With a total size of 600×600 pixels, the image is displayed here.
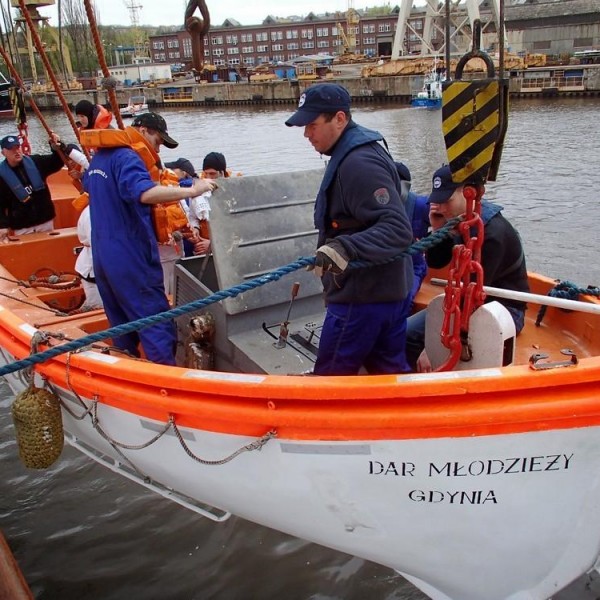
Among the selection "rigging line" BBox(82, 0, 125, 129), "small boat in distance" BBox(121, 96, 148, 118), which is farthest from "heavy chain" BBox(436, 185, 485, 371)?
"small boat in distance" BBox(121, 96, 148, 118)

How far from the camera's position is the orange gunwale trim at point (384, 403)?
213cm

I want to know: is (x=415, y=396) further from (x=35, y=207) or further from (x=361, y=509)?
(x=35, y=207)

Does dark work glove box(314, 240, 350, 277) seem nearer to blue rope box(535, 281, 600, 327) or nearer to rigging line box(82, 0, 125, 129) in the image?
blue rope box(535, 281, 600, 327)

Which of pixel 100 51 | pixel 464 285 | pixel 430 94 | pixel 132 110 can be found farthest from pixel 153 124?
pixel 430 94

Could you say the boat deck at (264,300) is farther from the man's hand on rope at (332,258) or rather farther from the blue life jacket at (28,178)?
the blue life jacket at (28,178)

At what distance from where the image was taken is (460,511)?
2387 millimetres

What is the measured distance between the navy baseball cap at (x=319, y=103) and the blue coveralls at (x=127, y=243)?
107 centimetres

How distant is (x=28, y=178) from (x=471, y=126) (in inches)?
180

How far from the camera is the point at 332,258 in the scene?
87.6 inches

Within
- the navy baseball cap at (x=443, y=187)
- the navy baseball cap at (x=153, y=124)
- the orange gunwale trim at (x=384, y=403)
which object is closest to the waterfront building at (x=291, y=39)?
the navy baseball cap at (x=153, y=124)

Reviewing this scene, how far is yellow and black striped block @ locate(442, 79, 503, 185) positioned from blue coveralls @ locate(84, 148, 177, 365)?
5.20ft

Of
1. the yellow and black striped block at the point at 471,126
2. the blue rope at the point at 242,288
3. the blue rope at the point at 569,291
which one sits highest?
the yellow and black striped block at the point at 471,126

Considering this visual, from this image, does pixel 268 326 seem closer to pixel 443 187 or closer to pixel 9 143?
pixel 443 187

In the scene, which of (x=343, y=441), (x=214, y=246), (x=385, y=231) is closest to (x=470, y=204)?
(x=385, y=231)
